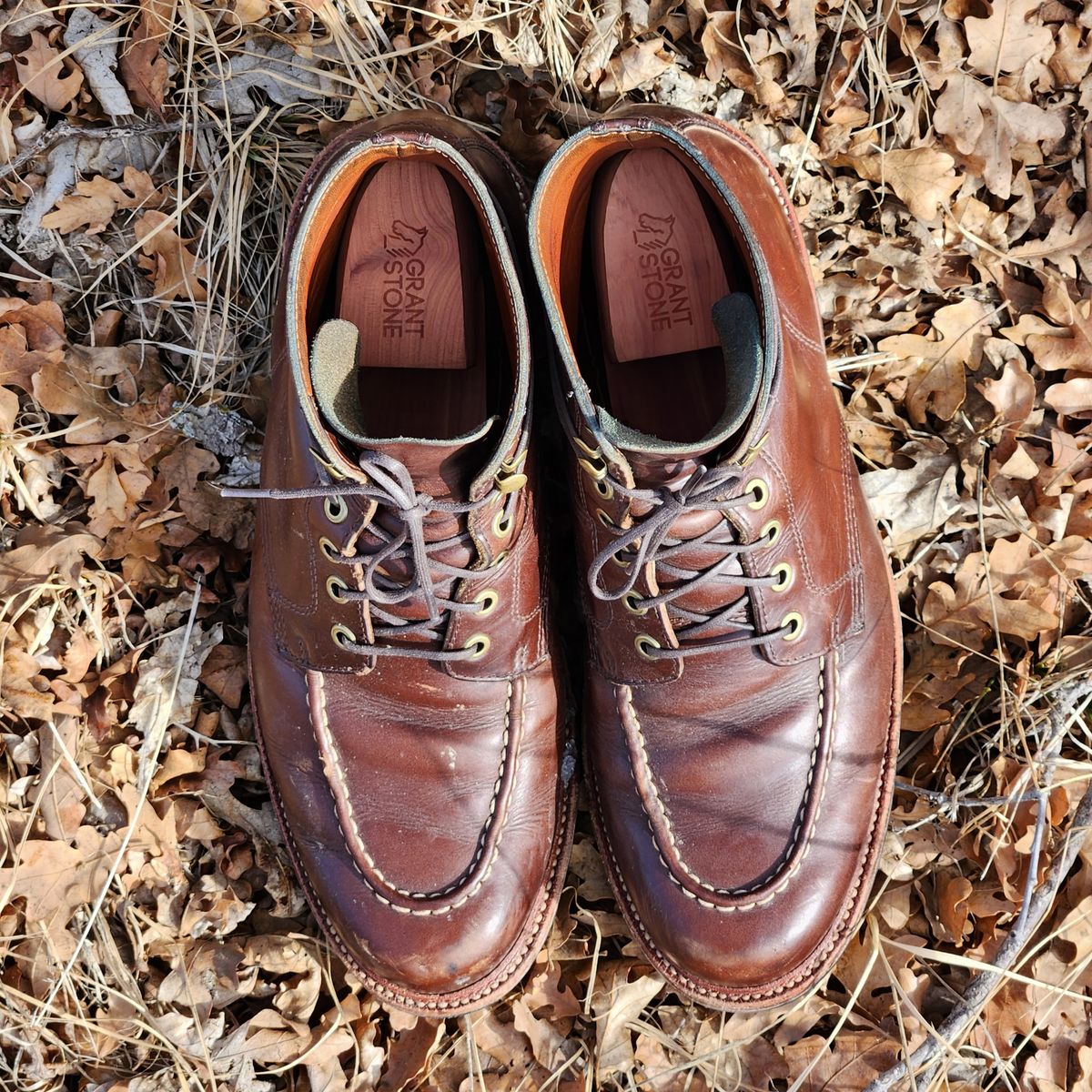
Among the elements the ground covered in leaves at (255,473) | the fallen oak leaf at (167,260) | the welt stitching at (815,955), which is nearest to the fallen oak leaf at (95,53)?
the ground covered in leaves at (255,473)

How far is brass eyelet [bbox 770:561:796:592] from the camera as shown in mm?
2242

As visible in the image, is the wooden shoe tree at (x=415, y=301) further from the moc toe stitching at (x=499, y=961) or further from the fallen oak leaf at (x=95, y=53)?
the moc toe stitching at (x=499, y=961)

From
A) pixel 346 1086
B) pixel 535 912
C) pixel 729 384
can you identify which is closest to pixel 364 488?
pixel 729 384

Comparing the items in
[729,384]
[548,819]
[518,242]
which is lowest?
[548,819]

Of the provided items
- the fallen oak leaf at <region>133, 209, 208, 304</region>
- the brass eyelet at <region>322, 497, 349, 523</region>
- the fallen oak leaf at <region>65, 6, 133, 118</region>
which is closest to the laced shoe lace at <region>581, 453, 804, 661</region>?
the brass eyelet at <region>322, 497, 349, 523</region>

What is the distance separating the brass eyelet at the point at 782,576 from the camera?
2.24 metres

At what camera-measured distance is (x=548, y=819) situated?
97.6 inches

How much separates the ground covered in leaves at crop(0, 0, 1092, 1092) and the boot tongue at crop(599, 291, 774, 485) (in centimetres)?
78

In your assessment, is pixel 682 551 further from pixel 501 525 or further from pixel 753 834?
pixel 753 834

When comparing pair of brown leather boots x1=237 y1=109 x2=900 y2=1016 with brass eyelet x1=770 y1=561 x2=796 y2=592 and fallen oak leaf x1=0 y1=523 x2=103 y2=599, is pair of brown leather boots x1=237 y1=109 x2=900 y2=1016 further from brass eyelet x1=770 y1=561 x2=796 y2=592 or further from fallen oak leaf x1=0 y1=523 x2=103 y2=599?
fallen oak leaf x1=0 y1=523 x2=103 y2=599

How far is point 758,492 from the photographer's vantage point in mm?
2184

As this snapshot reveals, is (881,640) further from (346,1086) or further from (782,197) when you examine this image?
(346,1086)

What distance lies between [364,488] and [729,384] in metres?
0.90

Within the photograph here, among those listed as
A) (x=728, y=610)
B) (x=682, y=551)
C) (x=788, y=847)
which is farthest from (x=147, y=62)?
(x=788, y=847)
